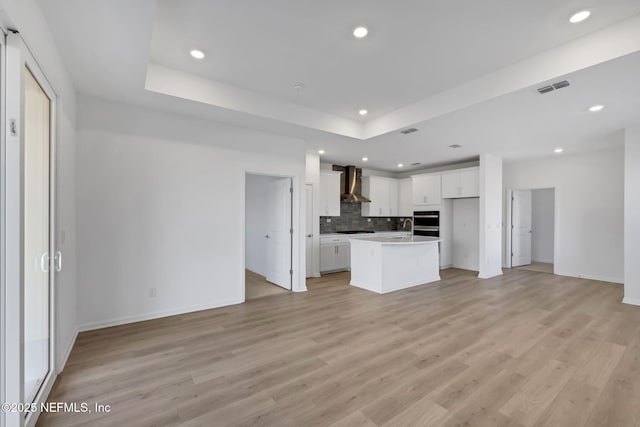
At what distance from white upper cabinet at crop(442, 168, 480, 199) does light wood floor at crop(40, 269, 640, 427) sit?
315 centimetres

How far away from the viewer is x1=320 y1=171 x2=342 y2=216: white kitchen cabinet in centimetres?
693

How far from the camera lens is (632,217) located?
4.34 meters

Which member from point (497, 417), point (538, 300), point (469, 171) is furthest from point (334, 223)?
point (497, 417)

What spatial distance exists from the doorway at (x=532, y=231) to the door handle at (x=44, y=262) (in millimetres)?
8708

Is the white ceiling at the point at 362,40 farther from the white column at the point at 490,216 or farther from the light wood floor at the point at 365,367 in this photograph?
the white column at the point at 490,216

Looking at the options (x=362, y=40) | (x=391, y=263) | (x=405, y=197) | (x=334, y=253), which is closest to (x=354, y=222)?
(x=334, y=253)

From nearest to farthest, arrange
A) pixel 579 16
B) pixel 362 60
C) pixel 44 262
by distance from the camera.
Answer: pixel 44 262
pixel 579 16
pixel 362 60

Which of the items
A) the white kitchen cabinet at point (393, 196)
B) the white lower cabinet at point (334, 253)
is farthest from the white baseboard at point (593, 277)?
the white lower cabinet at point (334, 253)

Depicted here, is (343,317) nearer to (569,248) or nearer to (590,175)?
(569,248)

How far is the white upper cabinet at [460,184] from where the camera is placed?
6.66 meters

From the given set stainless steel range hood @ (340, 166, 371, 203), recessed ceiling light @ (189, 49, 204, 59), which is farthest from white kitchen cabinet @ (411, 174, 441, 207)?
recessed ceiling light @ (189, 49, 204, 59)

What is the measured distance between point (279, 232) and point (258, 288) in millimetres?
1104

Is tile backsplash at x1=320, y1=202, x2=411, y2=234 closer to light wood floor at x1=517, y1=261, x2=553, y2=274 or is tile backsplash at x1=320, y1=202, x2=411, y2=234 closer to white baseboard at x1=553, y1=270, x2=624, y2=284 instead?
light wood floor at x1=517, y1=261, x2=553, y2=274

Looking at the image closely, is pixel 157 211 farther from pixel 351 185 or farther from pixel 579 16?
pixel 351 185
